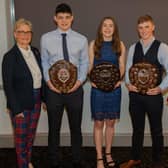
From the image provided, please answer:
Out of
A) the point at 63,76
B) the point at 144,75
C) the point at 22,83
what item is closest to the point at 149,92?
the point at 144,75

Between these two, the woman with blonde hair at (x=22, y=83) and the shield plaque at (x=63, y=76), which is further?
the shield plaque at (x=63, y=76)

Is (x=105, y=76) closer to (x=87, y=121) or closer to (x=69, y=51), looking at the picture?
(x=69, y=51)

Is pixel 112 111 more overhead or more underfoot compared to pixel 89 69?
more underfoot

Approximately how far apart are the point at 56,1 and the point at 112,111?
4.48 feet

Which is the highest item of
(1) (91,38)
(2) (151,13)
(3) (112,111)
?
(2) (151,13)

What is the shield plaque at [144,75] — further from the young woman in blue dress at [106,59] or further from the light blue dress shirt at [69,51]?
the light blue dress shirt at [69,51]

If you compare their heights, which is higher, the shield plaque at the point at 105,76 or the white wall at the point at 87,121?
the shield plaque at the point at 105,76

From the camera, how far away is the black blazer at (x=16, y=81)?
3076 millimetres

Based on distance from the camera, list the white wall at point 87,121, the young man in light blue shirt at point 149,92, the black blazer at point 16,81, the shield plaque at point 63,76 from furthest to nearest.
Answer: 1. the white wall at point 87,121
2. the shield plaque at point 63,76
3. the young man in light blue shirt at point 149,92
4. the black blazer at point 16,81

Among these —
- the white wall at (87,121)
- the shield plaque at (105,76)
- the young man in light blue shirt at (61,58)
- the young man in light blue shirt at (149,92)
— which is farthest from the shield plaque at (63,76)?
the white wall at (87,121)

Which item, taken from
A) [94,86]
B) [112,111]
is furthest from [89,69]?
[112,111]

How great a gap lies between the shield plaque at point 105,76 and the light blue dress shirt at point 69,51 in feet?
0.34

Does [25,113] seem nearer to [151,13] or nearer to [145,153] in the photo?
[145,153]

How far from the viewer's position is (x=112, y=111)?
3.43m
